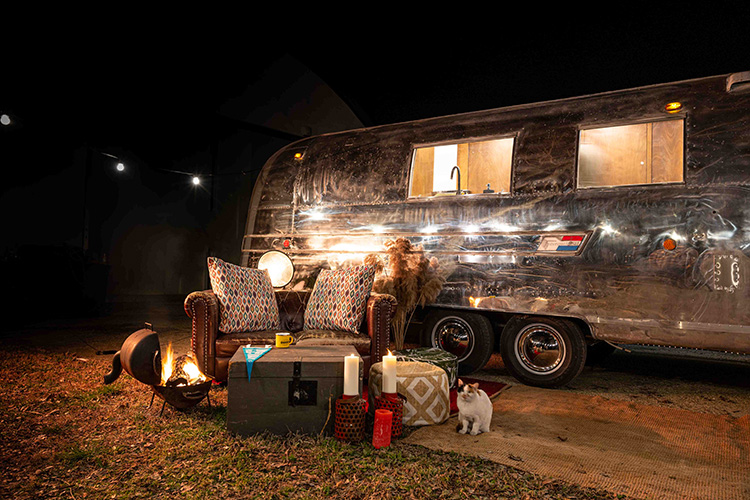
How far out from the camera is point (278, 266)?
516 centimetres

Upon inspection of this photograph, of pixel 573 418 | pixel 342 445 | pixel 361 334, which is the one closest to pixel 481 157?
pixel 361 334

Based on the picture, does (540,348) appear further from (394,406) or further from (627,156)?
(394,406)

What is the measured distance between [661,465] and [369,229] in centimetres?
306

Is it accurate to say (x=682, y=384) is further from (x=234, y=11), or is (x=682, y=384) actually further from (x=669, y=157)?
(x=234, y=11)

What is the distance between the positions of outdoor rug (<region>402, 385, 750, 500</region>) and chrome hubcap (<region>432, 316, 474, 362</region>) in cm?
84

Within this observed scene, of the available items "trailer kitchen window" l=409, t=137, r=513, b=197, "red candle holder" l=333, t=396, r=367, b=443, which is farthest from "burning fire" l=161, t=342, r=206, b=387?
"trailer kitchen window" l=409, t=137, r=513, b=197

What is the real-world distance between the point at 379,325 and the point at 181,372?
143 centimetres

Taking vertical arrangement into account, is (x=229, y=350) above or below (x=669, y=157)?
below

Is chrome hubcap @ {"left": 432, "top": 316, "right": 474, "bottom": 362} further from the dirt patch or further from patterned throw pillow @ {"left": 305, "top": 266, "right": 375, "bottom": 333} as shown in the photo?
patterned throw pillow @ {"left": 305, "top": 266, "right": 375, "bottom": 333}

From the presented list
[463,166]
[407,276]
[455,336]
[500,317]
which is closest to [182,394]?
[407,276]

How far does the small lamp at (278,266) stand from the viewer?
508cm

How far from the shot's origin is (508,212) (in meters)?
4.11

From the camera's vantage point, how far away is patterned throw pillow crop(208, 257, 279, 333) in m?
3.69

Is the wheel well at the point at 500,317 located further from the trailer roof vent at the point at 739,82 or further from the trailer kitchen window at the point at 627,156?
the trailer roof vent at the point at 739,82
